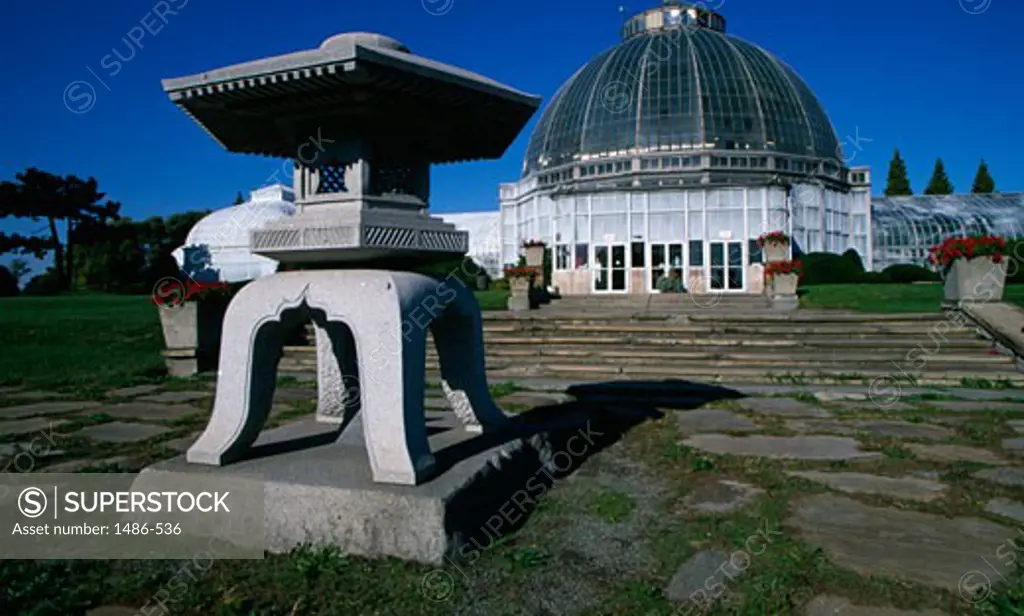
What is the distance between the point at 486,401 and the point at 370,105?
2.16m

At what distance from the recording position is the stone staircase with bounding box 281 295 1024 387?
9445 mm

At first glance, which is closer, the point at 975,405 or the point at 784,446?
the point at 784,446

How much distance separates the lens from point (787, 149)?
108ft

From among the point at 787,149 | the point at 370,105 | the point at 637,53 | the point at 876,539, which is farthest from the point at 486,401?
the point at 637,53

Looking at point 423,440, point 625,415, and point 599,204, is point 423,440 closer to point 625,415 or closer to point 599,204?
point 625,415

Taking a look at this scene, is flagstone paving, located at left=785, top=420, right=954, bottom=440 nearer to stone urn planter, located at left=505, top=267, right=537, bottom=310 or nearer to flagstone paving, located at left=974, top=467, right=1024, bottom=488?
flagstone paving, located at left=974, top=467, right=1024, bottom=488

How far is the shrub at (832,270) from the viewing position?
27.3 metres

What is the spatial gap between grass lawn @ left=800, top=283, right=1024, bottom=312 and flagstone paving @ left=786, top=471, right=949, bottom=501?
10.0 m

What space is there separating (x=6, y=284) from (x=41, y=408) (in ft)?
93.5

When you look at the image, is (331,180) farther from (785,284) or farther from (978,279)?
(785,284)

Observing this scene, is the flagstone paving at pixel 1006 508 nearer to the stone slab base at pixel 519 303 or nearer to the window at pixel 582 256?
the stone slab base at pixel 519 303

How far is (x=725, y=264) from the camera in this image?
98.6 feet

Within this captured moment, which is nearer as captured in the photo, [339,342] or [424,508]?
[424,508]

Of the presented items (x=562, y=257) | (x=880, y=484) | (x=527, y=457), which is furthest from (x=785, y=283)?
(x=562, y=257)
